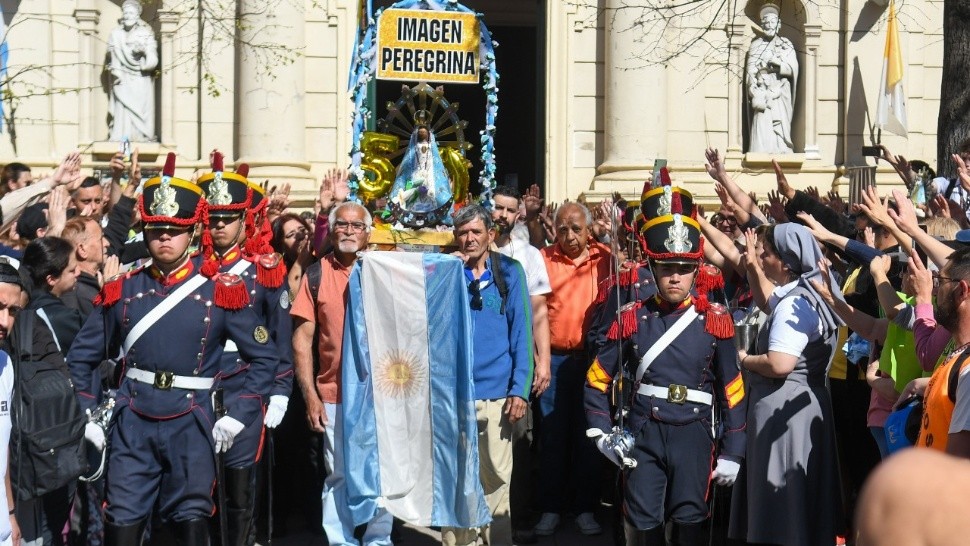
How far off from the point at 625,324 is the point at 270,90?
773 cm

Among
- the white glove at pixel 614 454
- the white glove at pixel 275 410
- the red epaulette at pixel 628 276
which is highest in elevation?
the red epaulette at pixel 628 276

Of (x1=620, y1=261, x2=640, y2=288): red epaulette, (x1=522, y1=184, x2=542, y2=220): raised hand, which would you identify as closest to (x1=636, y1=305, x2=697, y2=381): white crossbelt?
(x1=620, y1=261, x2=640, y2=288): red epaulette

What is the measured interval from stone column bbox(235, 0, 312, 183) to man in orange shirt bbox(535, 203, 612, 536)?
214 inches

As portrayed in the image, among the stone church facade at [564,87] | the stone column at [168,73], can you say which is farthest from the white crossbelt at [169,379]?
the stone column at [168,73]

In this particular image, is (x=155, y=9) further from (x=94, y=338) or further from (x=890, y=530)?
(x=890, y=530)

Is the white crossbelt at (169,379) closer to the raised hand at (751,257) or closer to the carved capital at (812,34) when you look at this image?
the raised hand at (751,257)

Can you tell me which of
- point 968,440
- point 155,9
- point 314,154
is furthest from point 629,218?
point 155,9

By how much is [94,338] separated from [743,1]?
31.9 feet

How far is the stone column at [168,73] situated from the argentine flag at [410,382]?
22.6ft

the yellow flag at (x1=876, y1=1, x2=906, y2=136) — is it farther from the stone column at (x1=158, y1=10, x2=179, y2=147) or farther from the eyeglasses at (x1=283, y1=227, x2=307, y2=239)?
the eyeglasses at (x1=283, y1=227, x2=307, y2=239)

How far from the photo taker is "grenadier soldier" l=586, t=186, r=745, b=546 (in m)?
6.57

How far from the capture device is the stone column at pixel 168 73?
45.6 feet

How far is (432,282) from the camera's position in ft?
25.4

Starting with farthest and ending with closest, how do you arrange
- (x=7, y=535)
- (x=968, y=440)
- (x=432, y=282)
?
(x=432, y=282)
(x=7, y=535)
(x=968, y=440)
